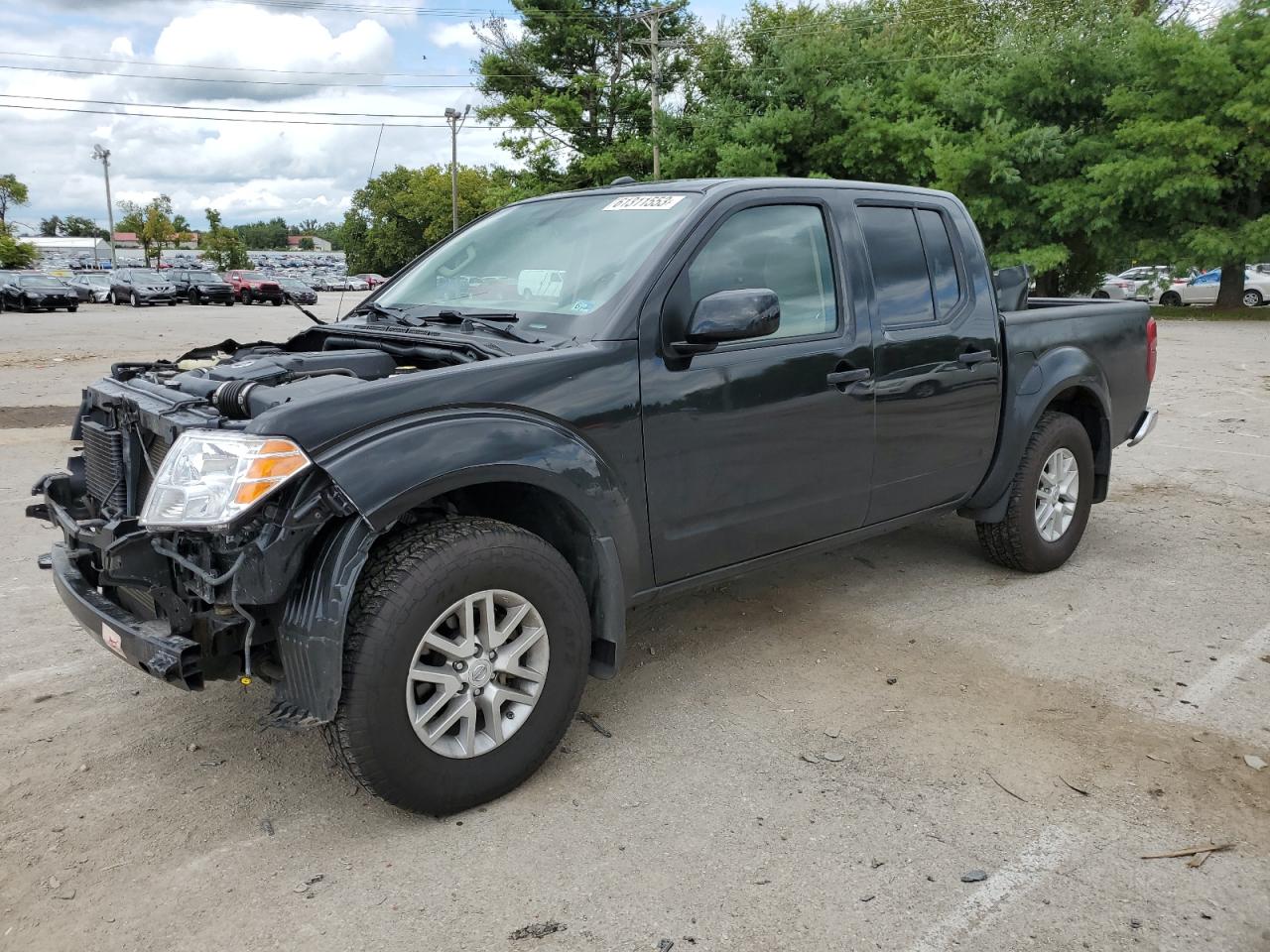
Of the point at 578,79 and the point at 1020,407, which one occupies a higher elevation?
the point at 578,79

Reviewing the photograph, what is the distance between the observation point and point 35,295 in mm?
34312

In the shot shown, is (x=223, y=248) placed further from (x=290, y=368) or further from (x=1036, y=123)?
(x=290, y=368)

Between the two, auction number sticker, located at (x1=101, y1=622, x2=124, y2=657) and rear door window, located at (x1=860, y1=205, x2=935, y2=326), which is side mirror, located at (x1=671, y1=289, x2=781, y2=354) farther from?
auction number sticker, located at (x1=101, y1=622, x2=124, y2=657)

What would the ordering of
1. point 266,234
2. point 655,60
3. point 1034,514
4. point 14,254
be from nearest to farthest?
point 1034,514 → point 655,60 → point 14,254 → point 266,234

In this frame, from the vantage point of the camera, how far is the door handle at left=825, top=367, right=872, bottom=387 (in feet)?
13.0

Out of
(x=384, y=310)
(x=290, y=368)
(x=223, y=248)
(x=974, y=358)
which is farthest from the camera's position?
(x=223, y=248)

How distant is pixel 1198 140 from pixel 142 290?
36.4 metres

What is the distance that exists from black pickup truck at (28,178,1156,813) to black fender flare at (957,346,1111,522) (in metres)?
0.02

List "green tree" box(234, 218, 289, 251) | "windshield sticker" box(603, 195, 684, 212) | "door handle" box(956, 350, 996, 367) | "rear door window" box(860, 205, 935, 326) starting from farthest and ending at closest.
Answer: "green tree" box(234, 218, 289, 251)
"door handle" box(956, 350, 996, 367)
"rear door window" box(860, 205, 935, 326)
"windshield sticker" box(603, 195, 684, 212)

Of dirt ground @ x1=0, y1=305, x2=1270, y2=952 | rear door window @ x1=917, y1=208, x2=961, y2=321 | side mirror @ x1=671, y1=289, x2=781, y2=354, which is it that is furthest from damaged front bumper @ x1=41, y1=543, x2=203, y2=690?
rear door window @ x1=917, y1=208, x2=961, y2=321

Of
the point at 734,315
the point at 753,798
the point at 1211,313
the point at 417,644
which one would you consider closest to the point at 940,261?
the point at 734,315

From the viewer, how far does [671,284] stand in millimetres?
3521

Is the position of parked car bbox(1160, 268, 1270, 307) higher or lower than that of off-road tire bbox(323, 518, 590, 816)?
higher

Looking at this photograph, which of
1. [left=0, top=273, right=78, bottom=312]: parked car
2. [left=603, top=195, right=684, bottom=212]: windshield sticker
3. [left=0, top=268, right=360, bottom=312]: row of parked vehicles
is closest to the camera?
[left=603, top=195, right=684, bottom=212]: windshield sticker
